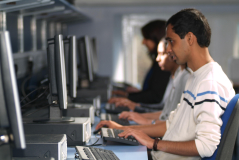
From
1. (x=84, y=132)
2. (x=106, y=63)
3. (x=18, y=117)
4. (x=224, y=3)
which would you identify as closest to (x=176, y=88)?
(x=84, y=132)

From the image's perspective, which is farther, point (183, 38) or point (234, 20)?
point (234, 20)

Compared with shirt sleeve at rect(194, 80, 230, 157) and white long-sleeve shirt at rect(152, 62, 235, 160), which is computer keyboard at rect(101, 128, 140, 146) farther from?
shirt sleeve at rect(194, 80, 230, 157)

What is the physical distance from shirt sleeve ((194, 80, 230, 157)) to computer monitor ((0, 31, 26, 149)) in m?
0.79

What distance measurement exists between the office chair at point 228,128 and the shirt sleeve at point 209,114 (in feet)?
0.08

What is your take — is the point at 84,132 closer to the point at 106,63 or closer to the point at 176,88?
the point at 176,88

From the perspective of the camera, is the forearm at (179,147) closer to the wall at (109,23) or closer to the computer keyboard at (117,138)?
the computer keyboard at (117,138)

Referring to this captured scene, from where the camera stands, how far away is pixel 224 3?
17.3 ft

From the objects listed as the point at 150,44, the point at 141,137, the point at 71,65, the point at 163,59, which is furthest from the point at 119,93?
the point at 141,137

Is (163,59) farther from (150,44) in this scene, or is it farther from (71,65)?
(71,65)

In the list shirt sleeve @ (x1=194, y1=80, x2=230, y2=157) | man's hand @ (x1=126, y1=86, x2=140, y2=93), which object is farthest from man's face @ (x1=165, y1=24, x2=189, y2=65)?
man's hand @ (x1=126, y1=86, x2=140, y2=93)

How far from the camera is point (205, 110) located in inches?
52.6

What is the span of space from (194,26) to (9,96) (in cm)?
96

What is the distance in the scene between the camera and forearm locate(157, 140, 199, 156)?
4.55 ft

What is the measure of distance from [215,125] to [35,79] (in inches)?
84.6
